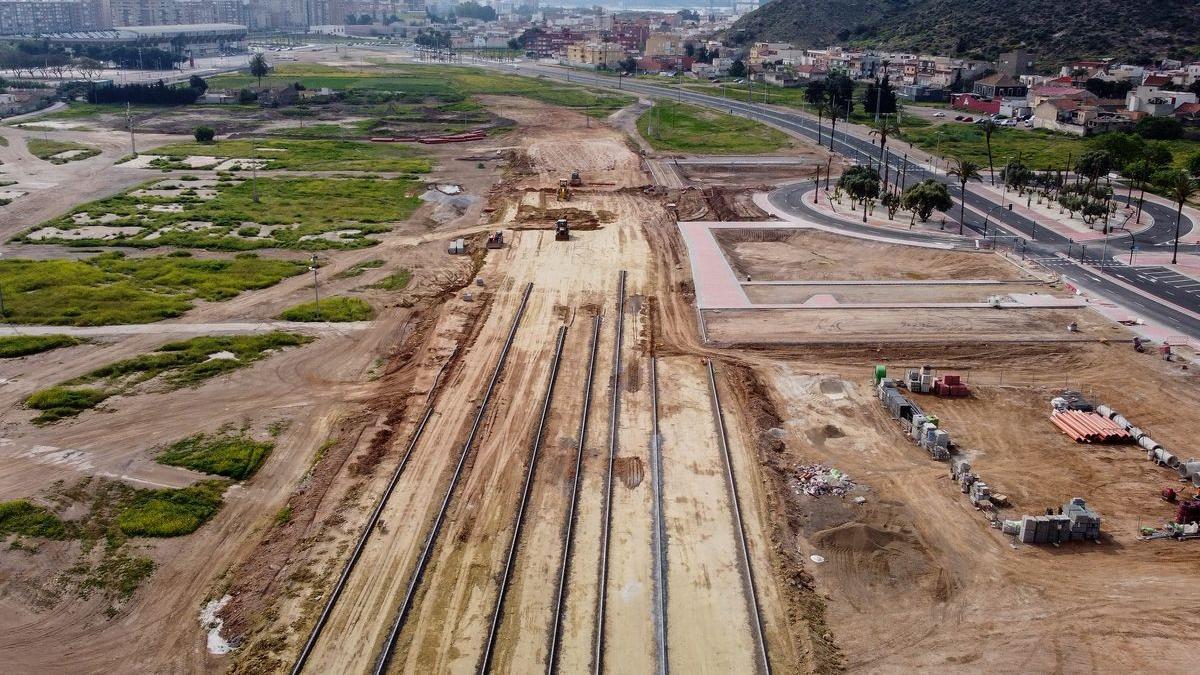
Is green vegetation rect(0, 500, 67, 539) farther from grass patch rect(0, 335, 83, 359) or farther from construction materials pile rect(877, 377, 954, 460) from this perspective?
construction materials pile rect(877, 377, 954, 460)

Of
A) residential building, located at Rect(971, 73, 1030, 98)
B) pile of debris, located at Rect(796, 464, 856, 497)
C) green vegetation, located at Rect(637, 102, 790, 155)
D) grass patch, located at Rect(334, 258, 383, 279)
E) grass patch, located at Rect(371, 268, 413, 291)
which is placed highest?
residential building, located at Rect(971, 73, 1030, 98)

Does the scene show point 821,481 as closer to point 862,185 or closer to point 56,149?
point 862,185

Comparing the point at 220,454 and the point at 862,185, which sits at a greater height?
the point at 862,185

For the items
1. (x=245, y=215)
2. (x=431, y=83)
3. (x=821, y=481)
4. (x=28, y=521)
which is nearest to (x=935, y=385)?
(x=821, y=481)

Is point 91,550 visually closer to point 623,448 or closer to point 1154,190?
point 623,448

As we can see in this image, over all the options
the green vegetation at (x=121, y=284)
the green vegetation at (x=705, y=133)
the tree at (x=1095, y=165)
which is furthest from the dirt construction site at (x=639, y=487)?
→ the green vegetation at (x=705, y=133)

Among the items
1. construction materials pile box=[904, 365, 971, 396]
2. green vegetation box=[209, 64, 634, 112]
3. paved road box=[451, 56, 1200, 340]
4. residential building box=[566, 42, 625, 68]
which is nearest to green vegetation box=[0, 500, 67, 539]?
construction materials pile box=[904, 365, 971, 396]
